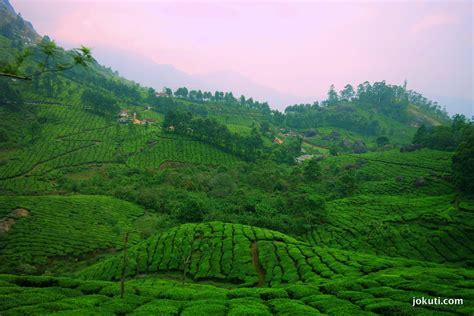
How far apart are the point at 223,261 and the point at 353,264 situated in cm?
1463

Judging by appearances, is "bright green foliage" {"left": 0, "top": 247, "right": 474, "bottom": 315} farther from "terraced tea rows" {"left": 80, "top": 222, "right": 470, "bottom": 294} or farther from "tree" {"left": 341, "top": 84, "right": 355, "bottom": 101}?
"tree" {"left": 341, "top": 84, "right": 355, "bottom": 101}

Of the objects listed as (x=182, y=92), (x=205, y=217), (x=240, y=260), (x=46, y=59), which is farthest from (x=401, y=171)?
(x=182, y=92)

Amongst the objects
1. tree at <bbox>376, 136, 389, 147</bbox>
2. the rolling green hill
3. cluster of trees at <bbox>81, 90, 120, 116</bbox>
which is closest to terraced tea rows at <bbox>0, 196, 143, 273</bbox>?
the rolling green hill

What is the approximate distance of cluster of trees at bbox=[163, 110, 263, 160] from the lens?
9756 cm

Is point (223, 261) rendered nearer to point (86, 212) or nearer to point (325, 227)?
point (325, 227)

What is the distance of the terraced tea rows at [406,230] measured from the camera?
1410 inches

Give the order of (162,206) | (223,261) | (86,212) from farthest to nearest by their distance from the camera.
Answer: (162,206) → (86,212) → (223,261)

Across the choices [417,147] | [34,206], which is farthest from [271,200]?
[417,147]

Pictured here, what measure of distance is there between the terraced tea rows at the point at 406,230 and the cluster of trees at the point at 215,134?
47516 millimetres

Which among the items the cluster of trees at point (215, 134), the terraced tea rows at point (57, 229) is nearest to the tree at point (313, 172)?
the cluster of trees at point (215, 134)

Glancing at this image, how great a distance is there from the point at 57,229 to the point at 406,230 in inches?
2203

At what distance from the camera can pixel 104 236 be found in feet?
150

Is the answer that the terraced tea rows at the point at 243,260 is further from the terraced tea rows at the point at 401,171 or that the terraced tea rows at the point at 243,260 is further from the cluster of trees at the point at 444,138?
the cluster of trees at the point at 444,138

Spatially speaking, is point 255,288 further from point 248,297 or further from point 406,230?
point 406,230
